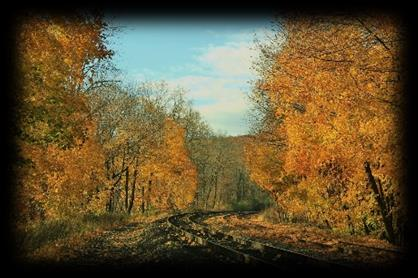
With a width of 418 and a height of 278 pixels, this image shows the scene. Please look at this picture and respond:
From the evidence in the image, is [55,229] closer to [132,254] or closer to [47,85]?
[132,254]

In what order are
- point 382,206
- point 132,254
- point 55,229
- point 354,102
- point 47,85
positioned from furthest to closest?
point 55,229
point 382,206
point 354,102
point 132,254
point 47,85

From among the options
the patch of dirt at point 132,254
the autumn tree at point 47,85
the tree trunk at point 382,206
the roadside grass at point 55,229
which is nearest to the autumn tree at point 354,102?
the tree trunk at point 382,206

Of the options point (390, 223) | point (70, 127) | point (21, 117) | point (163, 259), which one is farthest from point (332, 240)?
point (21, 117)

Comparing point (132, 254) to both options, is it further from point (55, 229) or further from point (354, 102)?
point (354, 102)

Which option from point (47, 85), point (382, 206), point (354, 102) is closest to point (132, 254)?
point (47, 85)

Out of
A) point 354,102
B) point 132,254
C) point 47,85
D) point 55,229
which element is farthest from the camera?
point 55,229

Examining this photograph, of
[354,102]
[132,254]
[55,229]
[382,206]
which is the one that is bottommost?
[132,254]

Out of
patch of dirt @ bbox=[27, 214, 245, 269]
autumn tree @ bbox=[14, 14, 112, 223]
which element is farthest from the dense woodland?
patch of dirt @ bbox=[27, 214, 245, 269]

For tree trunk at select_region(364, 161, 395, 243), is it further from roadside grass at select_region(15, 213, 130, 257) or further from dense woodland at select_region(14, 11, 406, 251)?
roadside grass at select_region(15, 213, 130, 257)

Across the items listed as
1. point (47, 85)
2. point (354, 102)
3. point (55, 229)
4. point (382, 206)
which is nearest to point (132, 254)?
point (47, 85)

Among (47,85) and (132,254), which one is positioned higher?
(47,85)

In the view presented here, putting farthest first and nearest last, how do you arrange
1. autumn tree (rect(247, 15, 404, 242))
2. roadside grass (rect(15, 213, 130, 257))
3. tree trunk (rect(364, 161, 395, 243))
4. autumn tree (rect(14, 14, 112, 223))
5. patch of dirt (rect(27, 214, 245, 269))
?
tree trunk (rect(364, 161, 395, 243)), roadside grass (rect(15, 213, 130, 257)), autumn tree (rect(247, 15, 404, 242)), autumn tree (rect(14, 14, 112, 223)), patch of dirt (rect(27, 214, 245, 269))

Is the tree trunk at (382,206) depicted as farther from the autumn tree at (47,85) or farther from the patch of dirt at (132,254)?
the autumn tree at (47,85)

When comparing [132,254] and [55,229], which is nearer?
[132,254]
